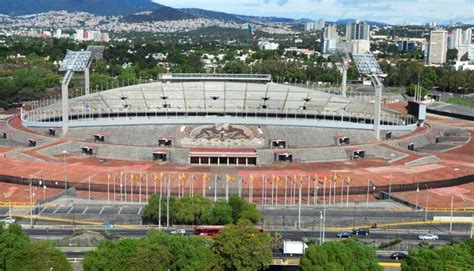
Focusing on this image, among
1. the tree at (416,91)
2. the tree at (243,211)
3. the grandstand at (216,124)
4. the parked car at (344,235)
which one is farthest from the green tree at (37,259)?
the tree at (416,91)

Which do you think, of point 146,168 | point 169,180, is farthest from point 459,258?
point 146,168

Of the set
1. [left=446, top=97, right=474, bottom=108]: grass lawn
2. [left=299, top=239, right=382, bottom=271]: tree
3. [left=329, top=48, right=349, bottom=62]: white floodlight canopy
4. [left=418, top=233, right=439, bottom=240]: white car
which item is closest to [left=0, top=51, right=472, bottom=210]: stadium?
[left=329, top=48, right=349, bottom=62]: white floodlight canopy

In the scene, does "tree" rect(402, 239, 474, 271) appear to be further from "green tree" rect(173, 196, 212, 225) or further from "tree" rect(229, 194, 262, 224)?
"green tree" rect(173, 196, 212, 225)

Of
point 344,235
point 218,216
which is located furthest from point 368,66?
point 218,216

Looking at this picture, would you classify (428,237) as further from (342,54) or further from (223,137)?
(342,54)

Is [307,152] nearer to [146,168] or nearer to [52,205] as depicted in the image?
[146,168]

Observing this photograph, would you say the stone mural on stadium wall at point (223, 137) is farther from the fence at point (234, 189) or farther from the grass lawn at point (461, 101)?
the grass lawn at point (461, 101)
